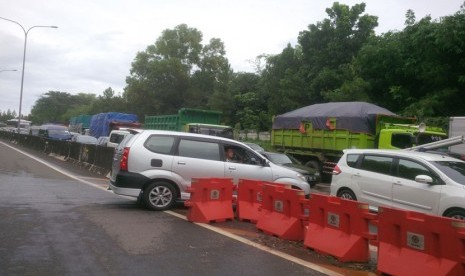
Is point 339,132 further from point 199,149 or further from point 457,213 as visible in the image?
point 457,213

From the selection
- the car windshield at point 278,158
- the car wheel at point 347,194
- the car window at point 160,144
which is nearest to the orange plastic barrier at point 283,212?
the car window at point 160,144

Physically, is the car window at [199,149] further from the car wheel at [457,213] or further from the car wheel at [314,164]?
the car wheel at [314,164]

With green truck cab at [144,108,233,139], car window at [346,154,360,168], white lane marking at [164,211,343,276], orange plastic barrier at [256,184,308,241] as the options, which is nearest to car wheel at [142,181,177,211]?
white lane marking at [164,211,343,276]

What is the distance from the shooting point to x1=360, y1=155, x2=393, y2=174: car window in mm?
10625

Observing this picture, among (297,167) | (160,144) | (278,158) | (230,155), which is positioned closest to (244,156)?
(230,155)

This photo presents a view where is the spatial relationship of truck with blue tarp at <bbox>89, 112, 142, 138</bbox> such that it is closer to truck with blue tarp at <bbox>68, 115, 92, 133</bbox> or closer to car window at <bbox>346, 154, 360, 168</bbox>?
truck with blue tarp at <bbox>68, 115, 92, 133</bbox>

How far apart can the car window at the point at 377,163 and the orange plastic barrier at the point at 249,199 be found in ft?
9.49

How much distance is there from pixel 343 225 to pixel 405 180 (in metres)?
3.66

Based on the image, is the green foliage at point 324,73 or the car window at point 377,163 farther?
the green foliage at point 324,73

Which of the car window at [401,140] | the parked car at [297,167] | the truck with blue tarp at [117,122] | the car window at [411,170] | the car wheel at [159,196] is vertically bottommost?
the car wheel at [159,196]

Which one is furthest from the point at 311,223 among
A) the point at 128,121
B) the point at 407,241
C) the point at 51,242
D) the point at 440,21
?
the point at 128,121

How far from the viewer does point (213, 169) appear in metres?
10.8

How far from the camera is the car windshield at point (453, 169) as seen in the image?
30.2 feet

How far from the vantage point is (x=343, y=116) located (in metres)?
19.0
